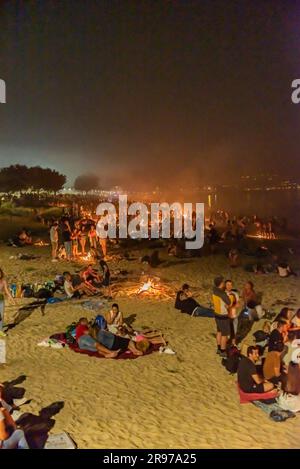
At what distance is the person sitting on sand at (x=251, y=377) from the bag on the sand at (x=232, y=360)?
0.93 m

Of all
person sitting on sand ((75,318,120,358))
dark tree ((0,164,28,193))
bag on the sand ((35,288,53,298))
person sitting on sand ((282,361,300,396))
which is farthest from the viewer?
dark tree ((0,164,28,193))

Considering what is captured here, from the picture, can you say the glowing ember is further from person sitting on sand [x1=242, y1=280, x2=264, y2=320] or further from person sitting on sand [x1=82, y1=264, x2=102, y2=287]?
person sitting on sand [x1=242, y1=280, x2=264, y2=320]

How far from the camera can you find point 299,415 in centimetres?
623

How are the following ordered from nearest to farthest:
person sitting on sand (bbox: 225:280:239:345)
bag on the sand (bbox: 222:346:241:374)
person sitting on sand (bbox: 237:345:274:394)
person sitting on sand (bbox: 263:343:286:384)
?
person sitting on sand (bbox: 237:345:274:394) → person sitting on sand (bbox: 263:343:286:384) → bag on the sand (bbox: 222:346:241:374) → person sitting on sand (bbox: 225:280:239:345)

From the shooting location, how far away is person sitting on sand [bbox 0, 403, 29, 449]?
514 cm

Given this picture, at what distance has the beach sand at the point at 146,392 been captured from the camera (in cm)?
580

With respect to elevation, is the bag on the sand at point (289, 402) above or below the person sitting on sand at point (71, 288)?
below

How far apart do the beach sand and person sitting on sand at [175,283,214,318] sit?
237 millimetres

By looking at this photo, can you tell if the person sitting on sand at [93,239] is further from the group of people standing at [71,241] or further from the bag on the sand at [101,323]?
the bag on the sand at [101,323]

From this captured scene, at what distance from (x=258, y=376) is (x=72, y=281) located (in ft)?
23.0

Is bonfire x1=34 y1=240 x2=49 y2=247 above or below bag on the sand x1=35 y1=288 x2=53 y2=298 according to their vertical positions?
above

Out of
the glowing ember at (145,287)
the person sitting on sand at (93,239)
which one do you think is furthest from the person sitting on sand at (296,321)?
the person sitting on sand at (93,239)

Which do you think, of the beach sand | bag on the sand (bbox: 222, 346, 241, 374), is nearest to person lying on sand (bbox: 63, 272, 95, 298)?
the beach sand

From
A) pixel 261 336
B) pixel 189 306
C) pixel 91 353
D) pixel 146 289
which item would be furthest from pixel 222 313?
pixel 146 289
